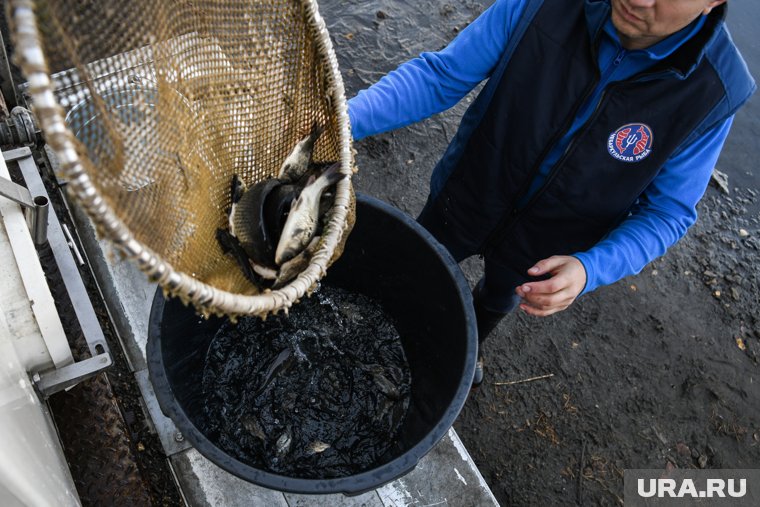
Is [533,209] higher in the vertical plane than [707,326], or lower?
higher

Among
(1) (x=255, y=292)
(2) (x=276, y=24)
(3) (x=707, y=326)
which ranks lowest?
(3) (x=707, y=326)

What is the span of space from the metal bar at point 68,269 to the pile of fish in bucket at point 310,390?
1.41ft

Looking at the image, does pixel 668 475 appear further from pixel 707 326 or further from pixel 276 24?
pixel 276 24

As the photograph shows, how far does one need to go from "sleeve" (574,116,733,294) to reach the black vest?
0.07m

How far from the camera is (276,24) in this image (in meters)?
1.49

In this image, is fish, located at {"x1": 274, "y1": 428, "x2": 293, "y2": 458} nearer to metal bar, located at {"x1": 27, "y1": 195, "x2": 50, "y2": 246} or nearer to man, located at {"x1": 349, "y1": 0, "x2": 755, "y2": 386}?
man, located at {"x1": 349, "y1": 0, "x2": 755, "y2": 386}

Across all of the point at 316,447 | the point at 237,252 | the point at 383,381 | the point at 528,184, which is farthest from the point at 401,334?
the point at 237,252

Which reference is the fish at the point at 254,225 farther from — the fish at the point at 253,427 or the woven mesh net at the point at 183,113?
the fish at the point at 253,427

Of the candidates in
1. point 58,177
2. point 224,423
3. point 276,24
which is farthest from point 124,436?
point 276,24

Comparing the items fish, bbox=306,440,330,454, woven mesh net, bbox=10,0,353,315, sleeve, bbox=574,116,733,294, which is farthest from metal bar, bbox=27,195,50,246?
sleeve, bbox=574,116,733,294

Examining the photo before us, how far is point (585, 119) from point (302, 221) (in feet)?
3.14

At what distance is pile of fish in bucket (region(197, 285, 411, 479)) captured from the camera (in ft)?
6.52

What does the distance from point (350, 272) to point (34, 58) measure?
1.68 metres

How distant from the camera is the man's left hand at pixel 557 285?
1619 millimetres
